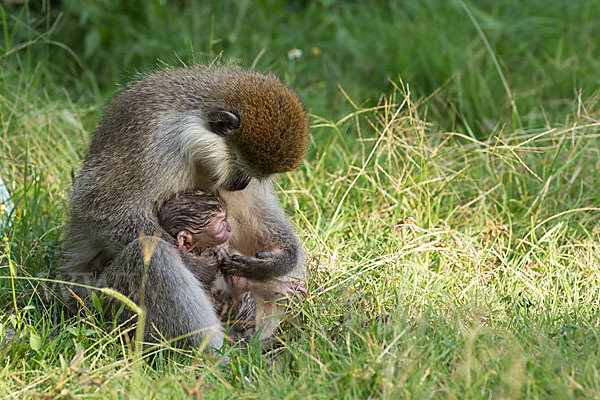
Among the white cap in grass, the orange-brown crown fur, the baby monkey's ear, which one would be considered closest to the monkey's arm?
the baby monkey's ear

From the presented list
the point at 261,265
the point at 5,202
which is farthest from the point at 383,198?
the point at 5,202

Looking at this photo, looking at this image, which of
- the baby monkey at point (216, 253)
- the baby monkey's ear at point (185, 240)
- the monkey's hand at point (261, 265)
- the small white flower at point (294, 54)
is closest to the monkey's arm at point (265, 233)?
the monkey's hand at point (261, 265)

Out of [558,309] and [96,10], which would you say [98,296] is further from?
[96,10]

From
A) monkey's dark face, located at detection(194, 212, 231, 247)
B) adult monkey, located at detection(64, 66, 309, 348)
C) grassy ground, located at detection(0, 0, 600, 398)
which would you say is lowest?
grassy ground, located at detection(0, 0, 600, 398)

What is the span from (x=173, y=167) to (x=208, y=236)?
449 millimetres

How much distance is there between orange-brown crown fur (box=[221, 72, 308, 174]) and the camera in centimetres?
388

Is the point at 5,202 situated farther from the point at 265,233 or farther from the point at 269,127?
the point at 269,127

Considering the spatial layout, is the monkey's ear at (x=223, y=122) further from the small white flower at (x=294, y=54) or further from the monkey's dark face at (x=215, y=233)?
the small white flower at (x=294, y=54)

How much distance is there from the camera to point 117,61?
24.4 feet

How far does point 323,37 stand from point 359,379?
5199mm

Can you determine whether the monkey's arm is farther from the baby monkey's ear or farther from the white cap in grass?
the white cap in grass

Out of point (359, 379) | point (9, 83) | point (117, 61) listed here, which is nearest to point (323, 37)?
point (117, 61)

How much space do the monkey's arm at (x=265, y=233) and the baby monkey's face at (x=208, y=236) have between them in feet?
0.83

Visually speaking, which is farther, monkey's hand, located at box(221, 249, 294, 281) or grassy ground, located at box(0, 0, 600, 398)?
monkey's hand, located at box(221, 249, 294, 281)
